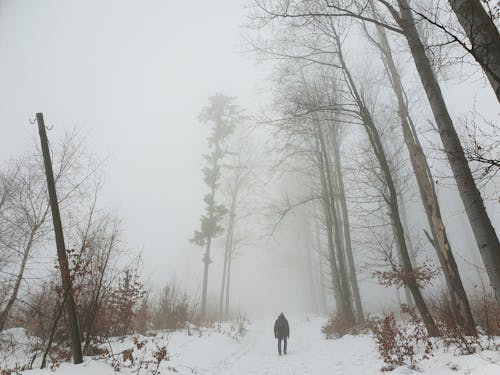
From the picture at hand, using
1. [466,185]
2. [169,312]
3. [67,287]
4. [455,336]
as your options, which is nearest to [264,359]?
[169,312]

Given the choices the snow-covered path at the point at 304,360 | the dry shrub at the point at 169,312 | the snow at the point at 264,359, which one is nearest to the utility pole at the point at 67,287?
the snow at the point at 264,359

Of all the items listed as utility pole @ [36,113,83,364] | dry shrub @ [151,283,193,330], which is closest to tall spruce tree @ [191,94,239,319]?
dry shrub @ [151,283,193,330]

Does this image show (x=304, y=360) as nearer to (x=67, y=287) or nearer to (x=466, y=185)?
(x=67, y=287)

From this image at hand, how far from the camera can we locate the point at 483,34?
9.81ft

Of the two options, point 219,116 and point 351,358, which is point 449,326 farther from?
point 219,116

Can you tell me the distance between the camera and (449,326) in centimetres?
528

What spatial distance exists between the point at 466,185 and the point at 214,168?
698 inches

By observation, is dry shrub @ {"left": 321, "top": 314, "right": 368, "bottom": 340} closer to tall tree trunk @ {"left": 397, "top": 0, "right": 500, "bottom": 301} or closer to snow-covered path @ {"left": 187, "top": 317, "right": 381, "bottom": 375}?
snow-covered path @ {"left": 187, "top": 317, "right": 381, "bottom": 375}

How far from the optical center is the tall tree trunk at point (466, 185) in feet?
11.5

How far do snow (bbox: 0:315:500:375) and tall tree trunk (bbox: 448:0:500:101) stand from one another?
2978 mm

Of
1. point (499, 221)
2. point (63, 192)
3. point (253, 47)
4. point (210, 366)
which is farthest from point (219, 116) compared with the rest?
point (499, 221)

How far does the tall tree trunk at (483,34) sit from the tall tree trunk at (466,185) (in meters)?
0.55

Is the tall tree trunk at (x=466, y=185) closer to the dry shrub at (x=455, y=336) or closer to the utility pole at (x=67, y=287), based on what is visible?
the dry shrub at (x=455, y=336)

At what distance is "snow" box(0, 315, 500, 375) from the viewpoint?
419cm
